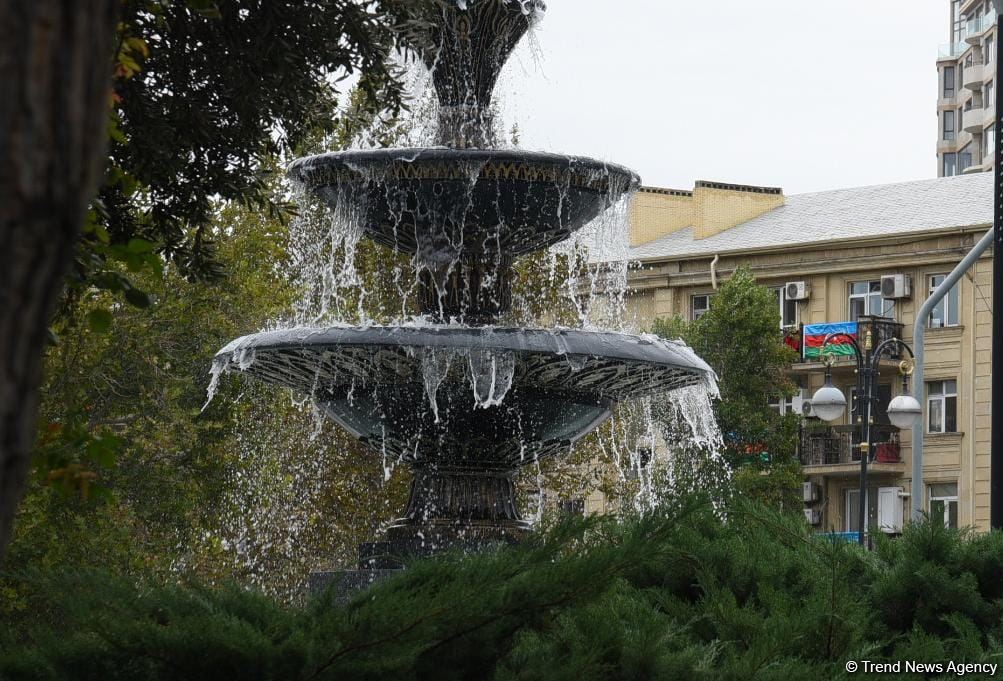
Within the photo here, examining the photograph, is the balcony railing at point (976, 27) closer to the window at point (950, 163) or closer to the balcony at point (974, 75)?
the balcony at point (974, 75)

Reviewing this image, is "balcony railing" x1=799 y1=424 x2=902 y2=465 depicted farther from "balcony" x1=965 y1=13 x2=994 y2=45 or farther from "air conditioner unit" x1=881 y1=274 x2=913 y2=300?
"balcony" x1=965 y1=13 x2=994 y2=45

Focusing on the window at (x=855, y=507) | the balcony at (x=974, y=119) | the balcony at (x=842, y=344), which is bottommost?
the window at (x=855, y=507)

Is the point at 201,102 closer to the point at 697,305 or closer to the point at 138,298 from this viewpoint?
the point at 138,298

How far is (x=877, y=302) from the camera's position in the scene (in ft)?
147

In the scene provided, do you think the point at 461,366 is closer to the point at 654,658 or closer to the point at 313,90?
the point at 313,90

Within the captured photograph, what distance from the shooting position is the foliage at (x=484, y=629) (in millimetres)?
4484

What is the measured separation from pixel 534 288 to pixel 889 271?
22.0 metres

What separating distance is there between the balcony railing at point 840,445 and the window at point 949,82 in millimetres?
49279

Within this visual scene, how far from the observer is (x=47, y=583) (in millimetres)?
4965

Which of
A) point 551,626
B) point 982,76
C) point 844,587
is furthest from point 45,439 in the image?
point 982,76

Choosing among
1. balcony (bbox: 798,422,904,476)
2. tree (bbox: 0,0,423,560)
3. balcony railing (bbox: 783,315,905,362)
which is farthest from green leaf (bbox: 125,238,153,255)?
balcony (bbox: 798,422,904,476)

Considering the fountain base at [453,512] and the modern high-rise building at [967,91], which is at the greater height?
the modern high-rise building at [967,91]

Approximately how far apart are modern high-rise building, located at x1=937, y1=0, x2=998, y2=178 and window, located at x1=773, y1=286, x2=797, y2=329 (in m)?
36.9

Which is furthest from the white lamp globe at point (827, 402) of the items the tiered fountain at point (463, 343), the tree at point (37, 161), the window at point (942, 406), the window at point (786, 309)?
the window at point (786, 309)
